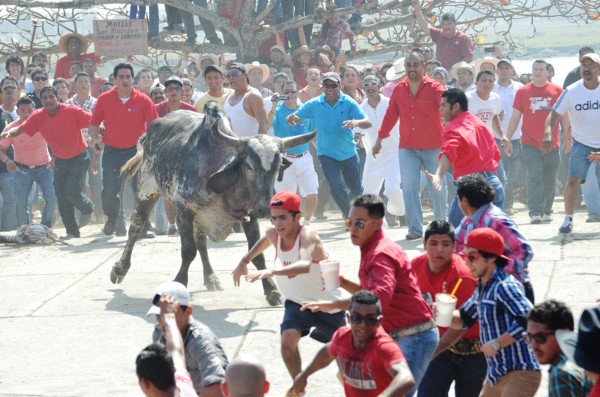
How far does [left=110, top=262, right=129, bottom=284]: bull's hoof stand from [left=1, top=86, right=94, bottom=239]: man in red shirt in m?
3.68

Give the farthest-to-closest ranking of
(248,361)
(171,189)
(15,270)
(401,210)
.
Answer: (401,210) → (15,270) → (171,189) → (248,361)

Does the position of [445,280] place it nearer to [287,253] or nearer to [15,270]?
[287,253]

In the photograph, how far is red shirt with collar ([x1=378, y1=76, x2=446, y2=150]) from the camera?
13133 mm

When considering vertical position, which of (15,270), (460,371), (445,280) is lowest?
(15,270)

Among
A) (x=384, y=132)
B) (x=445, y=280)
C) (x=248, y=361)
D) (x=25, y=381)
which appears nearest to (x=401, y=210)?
(x=384, y=132)

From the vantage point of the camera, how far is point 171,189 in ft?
38.0

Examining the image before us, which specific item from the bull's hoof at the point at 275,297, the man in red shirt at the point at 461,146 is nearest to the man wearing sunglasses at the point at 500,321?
the man in red shirt at the point at 461,146

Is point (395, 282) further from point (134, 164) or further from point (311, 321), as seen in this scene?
point (134, 164)

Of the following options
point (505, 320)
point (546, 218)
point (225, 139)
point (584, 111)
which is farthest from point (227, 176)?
point (546, 218)

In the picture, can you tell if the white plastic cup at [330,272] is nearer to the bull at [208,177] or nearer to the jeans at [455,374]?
the jeans at [455,374]

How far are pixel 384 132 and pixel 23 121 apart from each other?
482cm

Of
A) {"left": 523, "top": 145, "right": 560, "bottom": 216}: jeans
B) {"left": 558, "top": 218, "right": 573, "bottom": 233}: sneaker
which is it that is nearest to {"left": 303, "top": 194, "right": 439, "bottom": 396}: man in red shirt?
{"left": 558, "top": 218, "right": 573, "bottom": 233}: sneaker

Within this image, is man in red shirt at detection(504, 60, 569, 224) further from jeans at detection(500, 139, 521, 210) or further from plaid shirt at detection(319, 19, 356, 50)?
plaid shirt at detection(319, 19, 356, 50)

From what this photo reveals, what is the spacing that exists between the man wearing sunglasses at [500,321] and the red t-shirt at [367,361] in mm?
715
